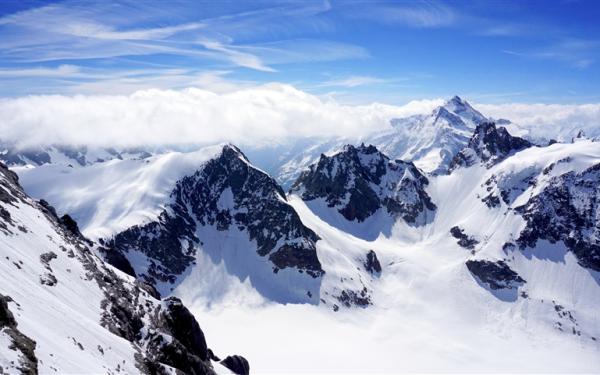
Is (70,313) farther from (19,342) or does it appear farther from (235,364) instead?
(235,364)

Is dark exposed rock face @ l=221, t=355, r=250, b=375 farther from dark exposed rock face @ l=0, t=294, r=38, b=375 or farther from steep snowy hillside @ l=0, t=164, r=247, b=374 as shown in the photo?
dark exposed rock face @ l=0, t=294, r=38, b=375

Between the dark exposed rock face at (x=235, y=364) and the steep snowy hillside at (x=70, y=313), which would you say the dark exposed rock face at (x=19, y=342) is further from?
the dark exposed rock face at (x=235, y=364)

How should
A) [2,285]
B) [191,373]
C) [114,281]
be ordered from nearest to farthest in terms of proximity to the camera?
1. [2,285]
2. [191,373]
3. [114,281]

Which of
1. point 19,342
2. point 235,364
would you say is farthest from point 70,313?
point 235,364

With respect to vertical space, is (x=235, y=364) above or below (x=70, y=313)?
below

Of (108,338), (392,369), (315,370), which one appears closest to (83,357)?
(108,338)

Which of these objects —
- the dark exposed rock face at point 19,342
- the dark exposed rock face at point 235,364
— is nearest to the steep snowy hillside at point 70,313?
the dark exposed rock face at point 19,342

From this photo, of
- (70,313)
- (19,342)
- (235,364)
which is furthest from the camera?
(235,364)

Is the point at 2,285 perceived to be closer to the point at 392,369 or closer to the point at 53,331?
the point at 53,331
